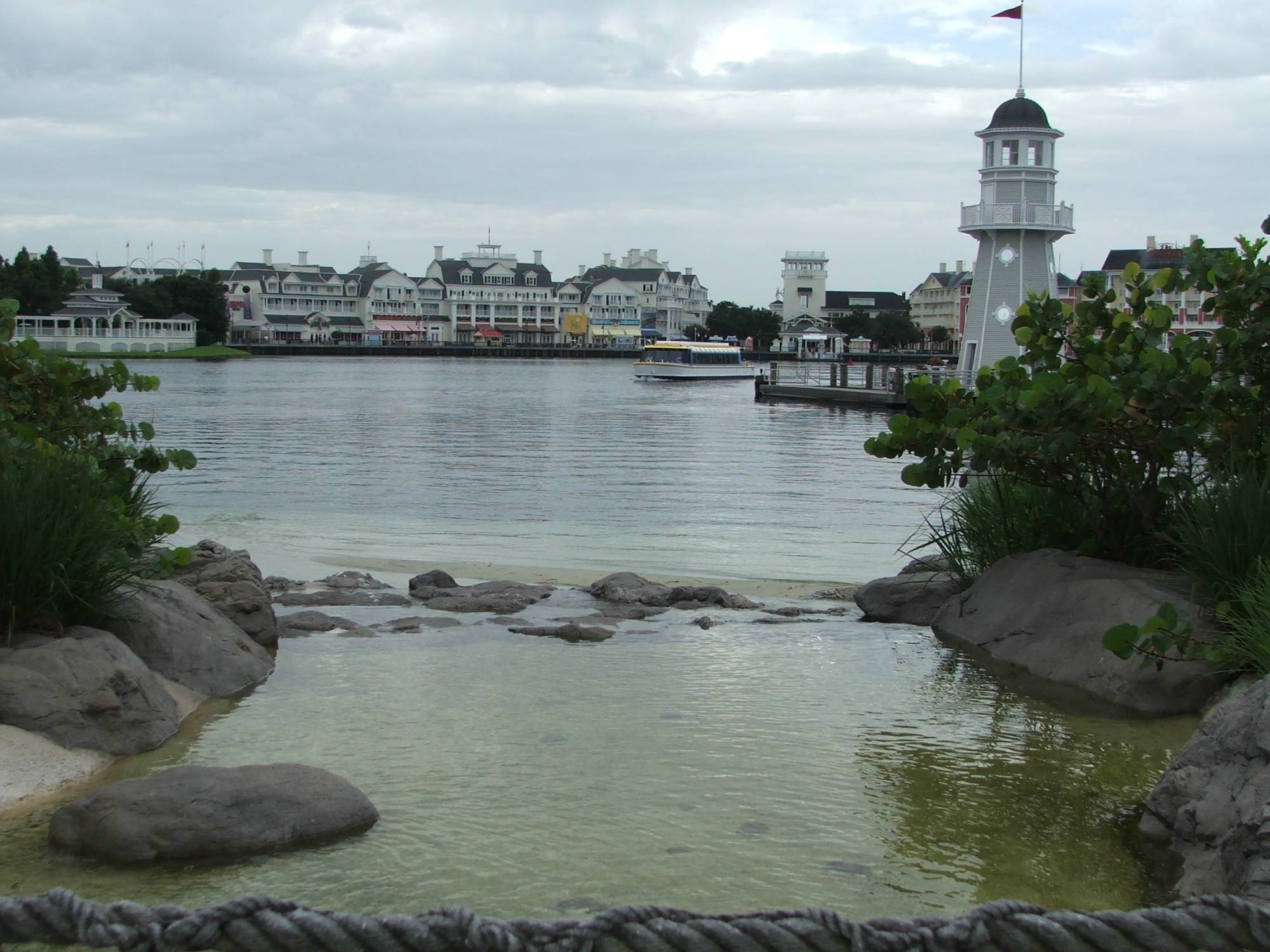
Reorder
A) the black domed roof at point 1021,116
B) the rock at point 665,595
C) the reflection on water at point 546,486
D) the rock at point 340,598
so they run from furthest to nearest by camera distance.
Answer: the black domed roof at point 1021,116, the reflection on water at point 546,486, the rock at point 665,595, the rock at point 340,598

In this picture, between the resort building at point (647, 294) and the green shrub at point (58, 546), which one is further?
the resort building at point (647, 294)

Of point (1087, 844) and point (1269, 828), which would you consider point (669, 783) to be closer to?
point (1087, 844)

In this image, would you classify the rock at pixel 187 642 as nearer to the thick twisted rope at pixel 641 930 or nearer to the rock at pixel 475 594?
the rock at pixel 475 594

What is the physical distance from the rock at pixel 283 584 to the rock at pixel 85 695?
5.18 metres

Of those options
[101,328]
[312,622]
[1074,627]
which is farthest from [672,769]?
[101,328]

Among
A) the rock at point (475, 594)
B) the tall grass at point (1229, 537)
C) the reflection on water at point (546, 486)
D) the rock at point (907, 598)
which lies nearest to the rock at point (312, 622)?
the rock at point (475, 594)

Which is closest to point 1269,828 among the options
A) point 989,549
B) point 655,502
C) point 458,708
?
point 458,708

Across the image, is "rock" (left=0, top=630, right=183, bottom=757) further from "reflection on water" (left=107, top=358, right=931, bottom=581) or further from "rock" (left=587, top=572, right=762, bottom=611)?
"reflection on water" (left=107, top=358, right=931, bottom=581)

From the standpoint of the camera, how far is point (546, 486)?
25.8 meters

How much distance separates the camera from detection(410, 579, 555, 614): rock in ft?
37.9

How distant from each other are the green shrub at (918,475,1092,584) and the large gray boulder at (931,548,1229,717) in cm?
51

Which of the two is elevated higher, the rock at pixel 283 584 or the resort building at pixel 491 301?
the resort building at pixel 491 301

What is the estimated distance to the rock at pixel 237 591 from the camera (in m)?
9.68

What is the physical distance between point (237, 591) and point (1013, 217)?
40604mm
